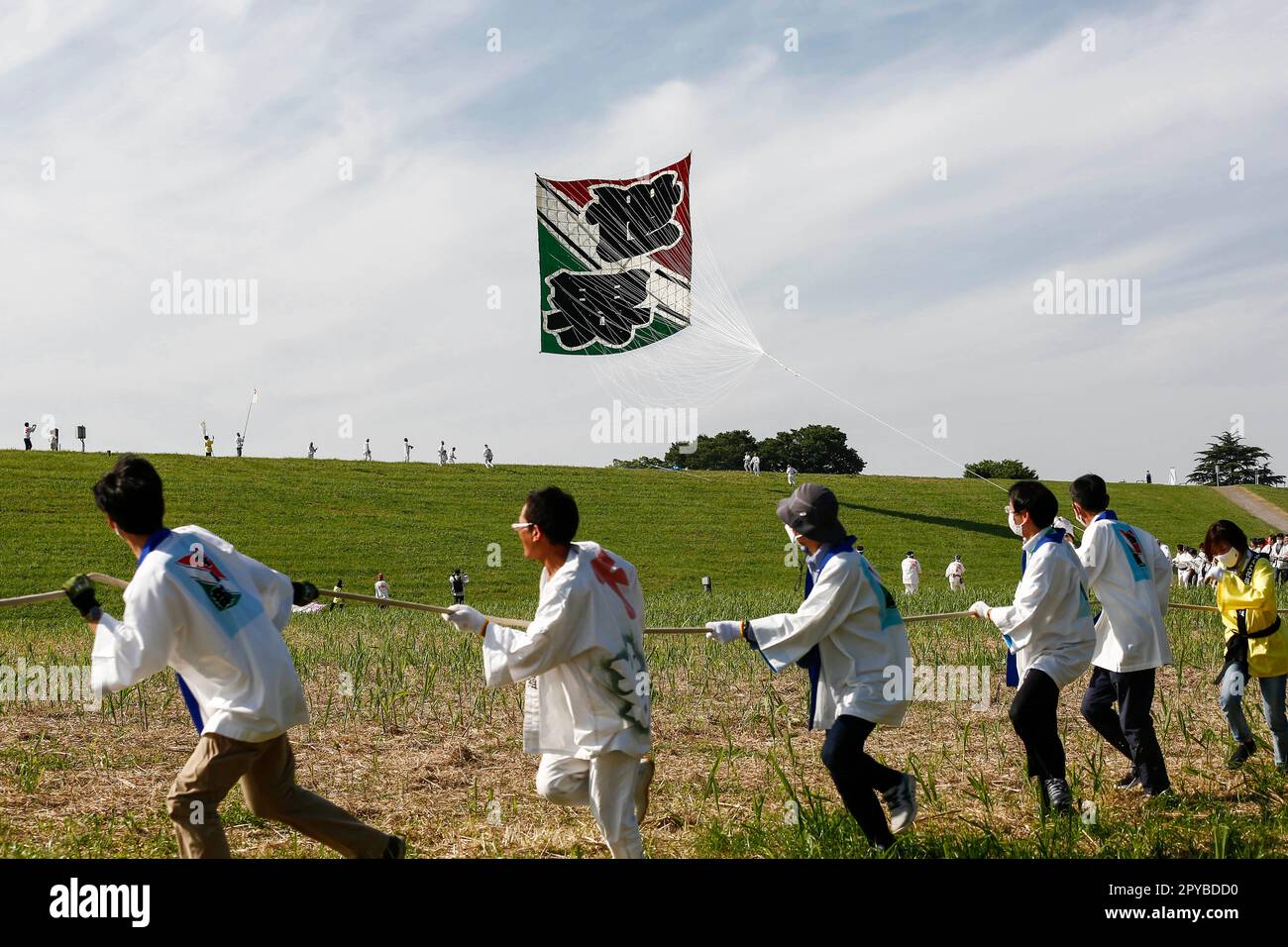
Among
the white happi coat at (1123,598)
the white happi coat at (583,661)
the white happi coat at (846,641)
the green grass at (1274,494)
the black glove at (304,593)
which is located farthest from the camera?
the green grass at (1274,494)

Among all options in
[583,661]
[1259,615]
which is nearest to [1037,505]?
[1259,615]

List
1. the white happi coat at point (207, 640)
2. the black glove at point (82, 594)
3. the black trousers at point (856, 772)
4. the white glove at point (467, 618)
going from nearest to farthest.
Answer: the white happi coat at point (207, 640), the black glove at point (82, 594), the white glove at point (467, 618), the black trousers at point (856, 772)

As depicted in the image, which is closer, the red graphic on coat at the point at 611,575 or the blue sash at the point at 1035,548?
the red graphic on coat at the point at 611,575

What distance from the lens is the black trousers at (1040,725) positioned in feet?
20.6

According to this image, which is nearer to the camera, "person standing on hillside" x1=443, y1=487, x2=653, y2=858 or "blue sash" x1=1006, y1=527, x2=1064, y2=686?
"person standing on hillside" x1=443, y1=487, x2=653, y2=858

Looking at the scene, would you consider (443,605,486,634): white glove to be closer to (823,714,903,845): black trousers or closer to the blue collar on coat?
the blue collar on coat

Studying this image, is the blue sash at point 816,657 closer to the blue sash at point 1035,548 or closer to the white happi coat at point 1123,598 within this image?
the blue sash at point 1035,548

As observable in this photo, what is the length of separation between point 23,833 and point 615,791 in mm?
3710

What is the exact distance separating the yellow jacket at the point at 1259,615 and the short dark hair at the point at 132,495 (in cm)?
713

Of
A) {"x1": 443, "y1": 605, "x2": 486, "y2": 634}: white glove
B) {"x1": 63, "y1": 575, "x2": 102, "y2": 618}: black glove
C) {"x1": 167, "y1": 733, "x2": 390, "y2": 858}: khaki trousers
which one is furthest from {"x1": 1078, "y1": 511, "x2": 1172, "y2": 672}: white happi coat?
{"x1": 63, "y1": 575, "x2": 102, "y2": 618}: black glove

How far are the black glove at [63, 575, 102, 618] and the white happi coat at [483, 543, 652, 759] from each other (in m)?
1.67

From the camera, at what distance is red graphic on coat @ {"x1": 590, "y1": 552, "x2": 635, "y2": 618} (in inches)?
195

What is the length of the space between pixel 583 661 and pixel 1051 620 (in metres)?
3.17

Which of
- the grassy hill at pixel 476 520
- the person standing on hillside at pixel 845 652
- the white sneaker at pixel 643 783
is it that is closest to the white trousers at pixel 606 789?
the white sneaker at pixel 643 783
